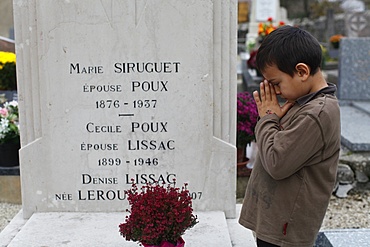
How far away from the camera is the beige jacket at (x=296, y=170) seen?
1973mm

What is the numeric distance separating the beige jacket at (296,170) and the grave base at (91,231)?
66 centimetres

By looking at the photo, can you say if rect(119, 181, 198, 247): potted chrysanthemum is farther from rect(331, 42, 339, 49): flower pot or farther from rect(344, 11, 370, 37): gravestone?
rect(331, 42, 339, 49): flower pot

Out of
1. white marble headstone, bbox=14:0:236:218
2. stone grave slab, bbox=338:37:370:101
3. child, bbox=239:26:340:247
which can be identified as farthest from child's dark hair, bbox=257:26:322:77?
stone grave slab, bbox=338:37:370:101

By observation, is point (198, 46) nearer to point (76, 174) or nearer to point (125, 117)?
point (125, 117)

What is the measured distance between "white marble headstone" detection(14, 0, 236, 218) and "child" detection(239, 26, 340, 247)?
3.28 feet

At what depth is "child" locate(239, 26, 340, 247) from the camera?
6.49 feet

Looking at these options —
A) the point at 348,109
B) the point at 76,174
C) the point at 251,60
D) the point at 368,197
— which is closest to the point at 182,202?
the point at 76,174

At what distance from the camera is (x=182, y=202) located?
Answer: 2354 mm

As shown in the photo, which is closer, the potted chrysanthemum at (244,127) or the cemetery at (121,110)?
the cemetery at (121,110)

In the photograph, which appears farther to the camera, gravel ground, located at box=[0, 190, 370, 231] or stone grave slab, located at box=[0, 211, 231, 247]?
gravel ground, located at box=[0, 190, 370, 231]

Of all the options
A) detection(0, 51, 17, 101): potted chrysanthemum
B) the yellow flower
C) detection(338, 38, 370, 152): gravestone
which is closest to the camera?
detection(0, 51, 17, 101): potted chrysanthemum

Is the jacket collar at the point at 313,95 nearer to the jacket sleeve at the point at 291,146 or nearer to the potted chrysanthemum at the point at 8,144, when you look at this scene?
the jacket sleeve at the point at 291,146

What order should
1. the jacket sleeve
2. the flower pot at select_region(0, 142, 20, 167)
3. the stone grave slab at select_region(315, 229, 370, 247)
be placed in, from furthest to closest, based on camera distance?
the flower pot at select_region(0, 142, 20, 167), the stone grave slab at select_region(315, 229, 370, 247), the jacket sleeve

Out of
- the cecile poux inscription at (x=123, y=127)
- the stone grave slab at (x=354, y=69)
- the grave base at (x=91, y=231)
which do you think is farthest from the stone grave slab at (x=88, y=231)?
the stone grave slab at (x=354, y=69)
